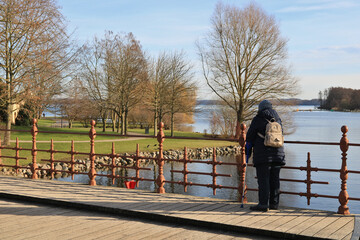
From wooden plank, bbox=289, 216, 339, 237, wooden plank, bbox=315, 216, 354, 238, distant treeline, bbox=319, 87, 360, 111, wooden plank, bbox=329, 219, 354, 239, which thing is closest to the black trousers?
wooden plank, bbox=289, 216, 339, 237

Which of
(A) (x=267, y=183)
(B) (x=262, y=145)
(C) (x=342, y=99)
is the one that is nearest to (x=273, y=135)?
(B) (x=262, y=145)

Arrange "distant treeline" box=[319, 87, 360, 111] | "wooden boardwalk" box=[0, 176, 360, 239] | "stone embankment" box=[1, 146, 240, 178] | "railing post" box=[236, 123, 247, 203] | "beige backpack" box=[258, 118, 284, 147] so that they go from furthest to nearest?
"distant treeline" box=[319, 87, 360, 111] → "stone embankment" box=[1, 146, 240, 178] → "railing post" box=[236, 123, 247, 203] → "beige backpack" box=[258, 118, 284, 147] → "wooden boardwalk" box=[0, 176, 360, 239]

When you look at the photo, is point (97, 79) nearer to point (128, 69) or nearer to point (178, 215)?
point (128, 69)

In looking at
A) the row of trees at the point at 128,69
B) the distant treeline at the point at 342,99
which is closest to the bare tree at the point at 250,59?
the row of trees at the point at 128,69

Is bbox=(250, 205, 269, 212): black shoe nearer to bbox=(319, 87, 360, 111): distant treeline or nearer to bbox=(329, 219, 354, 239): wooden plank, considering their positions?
bbox=(329, 219, 354, 239): wooden plank

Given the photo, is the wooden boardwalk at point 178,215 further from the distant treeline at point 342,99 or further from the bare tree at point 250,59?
the distant treeline at point 342,99

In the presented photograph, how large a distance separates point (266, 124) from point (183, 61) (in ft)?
152

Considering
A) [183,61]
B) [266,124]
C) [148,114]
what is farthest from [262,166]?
[148,114]

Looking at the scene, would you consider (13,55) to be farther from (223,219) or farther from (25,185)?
(223,219)

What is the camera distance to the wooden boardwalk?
5793mm

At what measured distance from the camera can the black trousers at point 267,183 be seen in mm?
6875

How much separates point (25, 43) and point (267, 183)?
21256mm

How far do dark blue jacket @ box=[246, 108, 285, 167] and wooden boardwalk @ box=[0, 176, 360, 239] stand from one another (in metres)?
0.87

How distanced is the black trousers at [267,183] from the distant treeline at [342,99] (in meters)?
165
